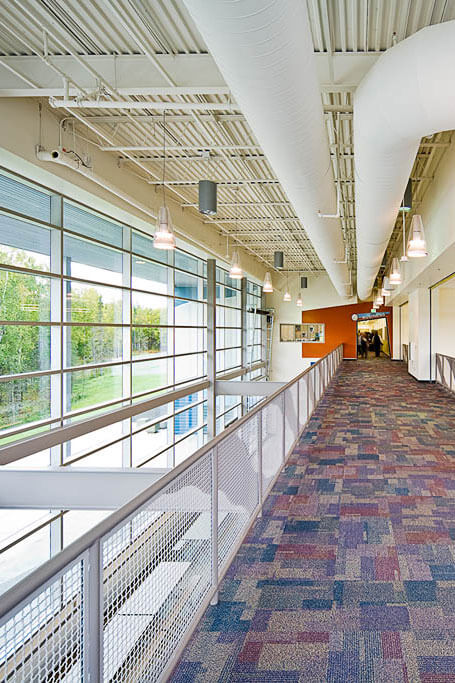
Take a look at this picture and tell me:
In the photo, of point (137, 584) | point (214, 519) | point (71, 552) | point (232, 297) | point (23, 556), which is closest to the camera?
point (71, 552)

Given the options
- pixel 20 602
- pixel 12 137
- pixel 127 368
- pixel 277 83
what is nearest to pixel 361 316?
pixel 127 368

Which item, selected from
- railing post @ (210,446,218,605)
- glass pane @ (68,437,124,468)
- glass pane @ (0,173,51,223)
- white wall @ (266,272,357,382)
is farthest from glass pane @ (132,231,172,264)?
white wall @ (266,272,357,382)

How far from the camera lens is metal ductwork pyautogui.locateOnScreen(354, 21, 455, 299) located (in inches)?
124

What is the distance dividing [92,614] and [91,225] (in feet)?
29.2

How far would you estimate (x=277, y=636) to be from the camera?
8.86 ft

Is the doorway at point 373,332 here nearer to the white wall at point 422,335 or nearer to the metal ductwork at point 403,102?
the white wall at point 422,335

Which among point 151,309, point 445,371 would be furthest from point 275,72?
point 445,371

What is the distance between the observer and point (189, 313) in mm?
15312

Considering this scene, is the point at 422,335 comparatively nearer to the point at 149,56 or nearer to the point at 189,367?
the point at 189,367

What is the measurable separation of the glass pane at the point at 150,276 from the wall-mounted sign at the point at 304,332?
604 inches

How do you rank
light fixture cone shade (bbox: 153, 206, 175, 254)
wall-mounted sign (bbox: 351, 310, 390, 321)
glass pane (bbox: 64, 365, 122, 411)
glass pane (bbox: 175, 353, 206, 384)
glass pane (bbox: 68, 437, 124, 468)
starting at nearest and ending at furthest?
1. light fixture cone shade (bbox: 153, 206, 175, 254)
2. glass pane (bbox: 64, 365, 122, 411)
3. glass pane (bbox: 68, 437, 124, 468)
4. glass pane (bbox: 175, 353, 206, 384)
5. wall-mounted sign (bbox: 351, 310, 390, 321)

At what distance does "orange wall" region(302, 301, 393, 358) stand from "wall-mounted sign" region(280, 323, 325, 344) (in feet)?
0.76

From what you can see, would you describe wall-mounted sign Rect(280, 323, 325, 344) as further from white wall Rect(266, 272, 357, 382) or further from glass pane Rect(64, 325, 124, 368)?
glass pane Rect(64, 325, 124, 368)

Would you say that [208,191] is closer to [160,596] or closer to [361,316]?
[160,596]
